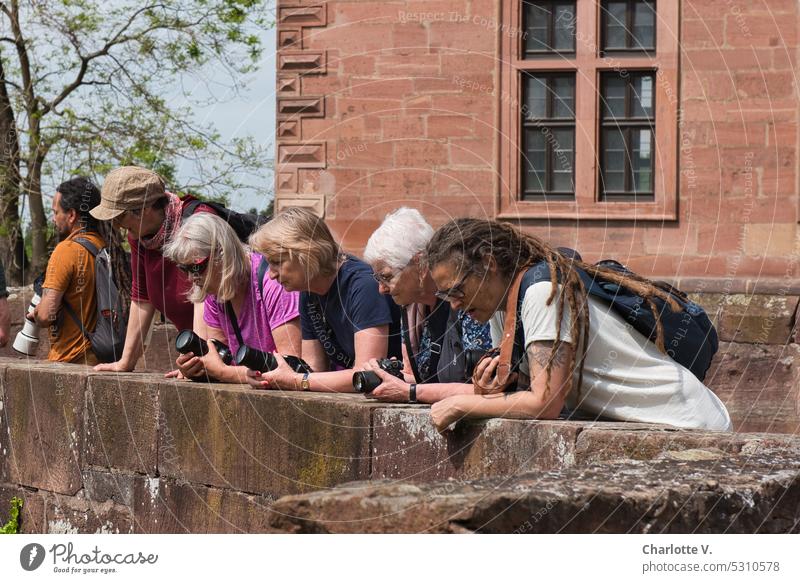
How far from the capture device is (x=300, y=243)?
5.54m

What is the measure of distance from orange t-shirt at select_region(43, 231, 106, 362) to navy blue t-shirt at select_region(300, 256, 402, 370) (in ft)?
6.78

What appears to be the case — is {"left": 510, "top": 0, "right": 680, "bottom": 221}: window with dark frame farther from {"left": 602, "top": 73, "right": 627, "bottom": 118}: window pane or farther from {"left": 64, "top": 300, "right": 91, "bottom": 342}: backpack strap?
{"left": 64, "top": 300, "right": 91, "bottom": 342}: backpack strap

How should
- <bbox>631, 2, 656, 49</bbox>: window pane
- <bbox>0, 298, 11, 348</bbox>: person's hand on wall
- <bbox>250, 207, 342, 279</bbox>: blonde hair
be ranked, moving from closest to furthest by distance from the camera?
<bbox>250, 207, 342, 279</bbox>: blonde hair, <bbox>0, 298, 11, 348</bbox>: person's hand on wall, <bbox>631, 2, 656, 49</bbox>: window pane

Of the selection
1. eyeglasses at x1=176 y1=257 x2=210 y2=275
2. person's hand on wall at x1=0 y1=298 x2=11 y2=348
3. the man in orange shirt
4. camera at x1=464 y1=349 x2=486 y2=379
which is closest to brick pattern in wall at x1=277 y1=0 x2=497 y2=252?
person's hand on wall at x1=0 y1=298 x2=11 y2=348

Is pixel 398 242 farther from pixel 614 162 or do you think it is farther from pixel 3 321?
pixel 614 162

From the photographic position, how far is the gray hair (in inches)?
202

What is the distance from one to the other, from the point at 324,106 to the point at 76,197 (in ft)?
26.1

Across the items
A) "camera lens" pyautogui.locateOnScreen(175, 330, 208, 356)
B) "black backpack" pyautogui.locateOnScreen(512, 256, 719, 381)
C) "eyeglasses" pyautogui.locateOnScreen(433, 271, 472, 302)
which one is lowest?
"camera lens" pyautogui.locateOnScreen(175, 330, 208, 356)

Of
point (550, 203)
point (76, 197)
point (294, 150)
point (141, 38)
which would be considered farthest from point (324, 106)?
point (76, 197)

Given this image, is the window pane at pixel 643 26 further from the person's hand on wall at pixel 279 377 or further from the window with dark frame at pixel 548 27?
the person's hand on wall at pixel 279 377

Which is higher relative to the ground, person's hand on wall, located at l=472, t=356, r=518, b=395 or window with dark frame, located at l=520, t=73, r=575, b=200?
window with dark frame, located at l=520, t=73, r=575, b=200

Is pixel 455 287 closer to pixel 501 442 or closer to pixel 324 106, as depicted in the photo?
pixel 501 442

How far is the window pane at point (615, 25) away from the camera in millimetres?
Result: 14961

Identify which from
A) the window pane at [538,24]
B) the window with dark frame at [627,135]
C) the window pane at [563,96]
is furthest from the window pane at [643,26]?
the window pane at [538,24]
